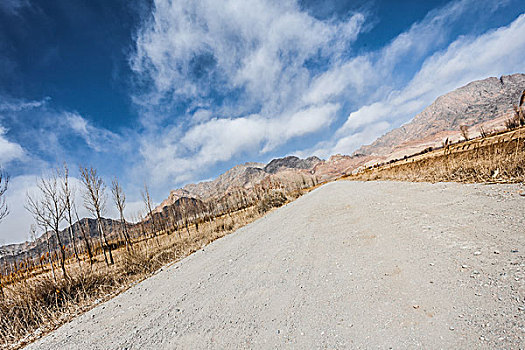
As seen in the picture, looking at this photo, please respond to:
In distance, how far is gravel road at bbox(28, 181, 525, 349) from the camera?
63.9 inches

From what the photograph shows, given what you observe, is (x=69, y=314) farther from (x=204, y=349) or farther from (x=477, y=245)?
(x=477, y=245)

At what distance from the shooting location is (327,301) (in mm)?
2402

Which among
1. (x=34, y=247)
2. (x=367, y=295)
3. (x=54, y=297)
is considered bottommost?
(x=367, y=295)

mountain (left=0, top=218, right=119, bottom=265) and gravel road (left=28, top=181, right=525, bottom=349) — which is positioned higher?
mountain (left=0, top=218, right=119, bottom=265)

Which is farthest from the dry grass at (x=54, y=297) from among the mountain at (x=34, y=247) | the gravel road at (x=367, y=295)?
the mountain at (x=34, y=247)

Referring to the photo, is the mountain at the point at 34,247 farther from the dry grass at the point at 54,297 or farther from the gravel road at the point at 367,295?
the gravel road at the point at 367,295

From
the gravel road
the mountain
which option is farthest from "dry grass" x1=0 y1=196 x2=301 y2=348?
the mountain

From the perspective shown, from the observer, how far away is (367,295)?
2.23m

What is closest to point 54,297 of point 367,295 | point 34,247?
point 367,295

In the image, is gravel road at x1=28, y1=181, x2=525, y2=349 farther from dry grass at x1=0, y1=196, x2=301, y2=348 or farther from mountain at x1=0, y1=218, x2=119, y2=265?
mountain at x1=0, y1=218, x2=119, y2=265

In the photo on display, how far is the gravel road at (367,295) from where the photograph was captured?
162 centimetres

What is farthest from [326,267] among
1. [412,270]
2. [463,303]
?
[463,303]

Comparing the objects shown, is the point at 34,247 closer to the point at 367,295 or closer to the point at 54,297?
the point at 54,297

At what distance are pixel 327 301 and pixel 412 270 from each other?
1.09 meters
